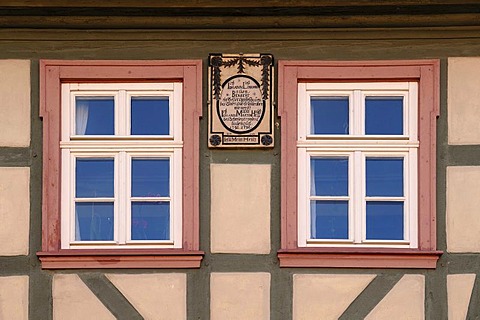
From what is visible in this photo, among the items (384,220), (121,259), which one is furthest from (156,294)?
(384,220)

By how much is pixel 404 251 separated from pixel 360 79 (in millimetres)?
1414

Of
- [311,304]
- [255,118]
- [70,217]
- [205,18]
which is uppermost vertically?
[205,18]

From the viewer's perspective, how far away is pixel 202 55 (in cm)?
983

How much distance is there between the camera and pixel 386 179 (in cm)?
977

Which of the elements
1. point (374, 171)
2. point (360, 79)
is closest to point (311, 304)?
point (374, 171)

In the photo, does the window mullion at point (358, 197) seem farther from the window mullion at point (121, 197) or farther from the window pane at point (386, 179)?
the window mullion at point (121, 197)

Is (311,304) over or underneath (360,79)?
underneath

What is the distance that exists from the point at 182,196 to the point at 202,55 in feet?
3.74

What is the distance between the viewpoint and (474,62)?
32.0ft

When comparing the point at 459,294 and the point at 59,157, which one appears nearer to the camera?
the point at 459,294

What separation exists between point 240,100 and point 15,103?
1.78m

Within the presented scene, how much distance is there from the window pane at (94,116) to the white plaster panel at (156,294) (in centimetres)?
122

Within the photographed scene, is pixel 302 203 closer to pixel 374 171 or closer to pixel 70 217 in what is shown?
pixel 374 171

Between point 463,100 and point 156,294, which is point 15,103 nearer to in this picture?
point 156,294
